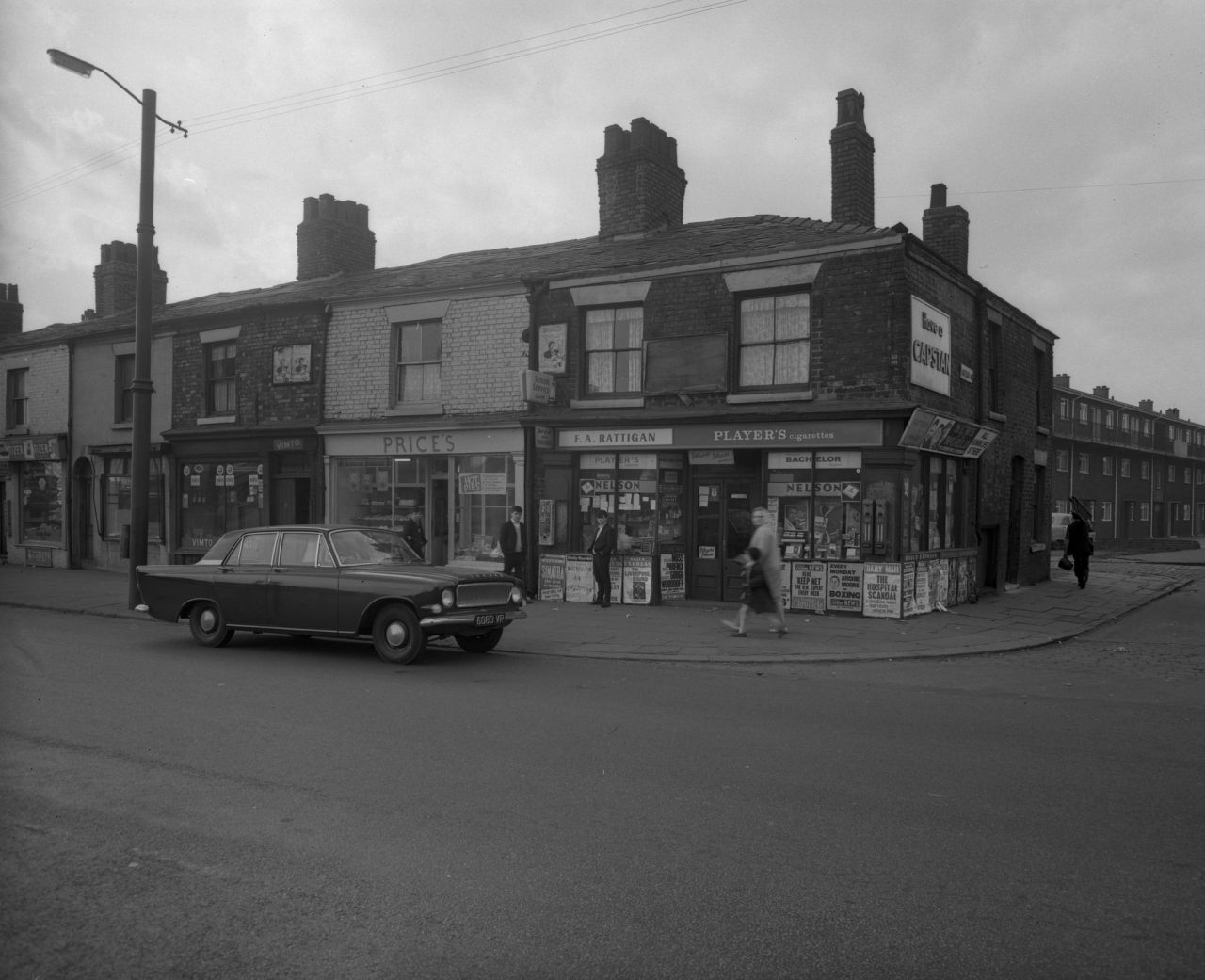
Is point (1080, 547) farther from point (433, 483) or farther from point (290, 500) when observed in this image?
point (290, 500)

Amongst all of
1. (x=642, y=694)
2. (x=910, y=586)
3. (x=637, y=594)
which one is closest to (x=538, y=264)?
(x=637, y=594)

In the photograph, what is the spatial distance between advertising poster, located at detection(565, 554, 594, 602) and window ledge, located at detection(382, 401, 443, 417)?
13.7ft

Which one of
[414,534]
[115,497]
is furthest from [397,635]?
[115,497]

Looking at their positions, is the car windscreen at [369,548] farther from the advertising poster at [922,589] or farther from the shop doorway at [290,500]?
the shop doorway at [290,500]

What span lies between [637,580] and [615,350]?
4150mm

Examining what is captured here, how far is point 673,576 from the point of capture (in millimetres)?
16078

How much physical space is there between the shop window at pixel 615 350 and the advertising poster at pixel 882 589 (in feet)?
16.5

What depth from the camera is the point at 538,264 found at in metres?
18.1

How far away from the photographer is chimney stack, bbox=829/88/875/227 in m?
16.4

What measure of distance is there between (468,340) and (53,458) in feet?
44.2

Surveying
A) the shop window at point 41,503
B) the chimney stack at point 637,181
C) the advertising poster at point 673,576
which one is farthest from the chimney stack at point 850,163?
the shop window at point 41,503

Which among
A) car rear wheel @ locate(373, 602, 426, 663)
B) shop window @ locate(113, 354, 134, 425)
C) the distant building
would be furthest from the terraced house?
the distant building

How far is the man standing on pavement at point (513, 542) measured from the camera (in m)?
16.1

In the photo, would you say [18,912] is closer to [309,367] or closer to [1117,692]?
[1117,692]
